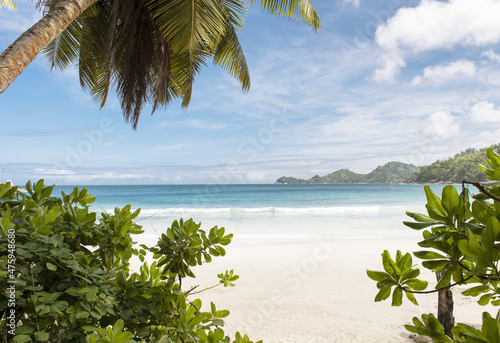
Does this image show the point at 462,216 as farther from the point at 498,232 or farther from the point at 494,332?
the point at 494,332

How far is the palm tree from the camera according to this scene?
478 cm

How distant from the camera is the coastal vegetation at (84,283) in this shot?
0.91 metres

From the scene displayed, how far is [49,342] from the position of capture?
1.00 metres

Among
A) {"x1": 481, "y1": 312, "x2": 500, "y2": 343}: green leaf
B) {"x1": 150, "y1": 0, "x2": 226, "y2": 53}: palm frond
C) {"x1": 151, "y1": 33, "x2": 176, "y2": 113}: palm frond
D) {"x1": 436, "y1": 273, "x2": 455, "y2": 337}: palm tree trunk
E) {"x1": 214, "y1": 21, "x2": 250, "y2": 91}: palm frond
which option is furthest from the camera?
{"x1": 214, "y1": 21, "x2": 250, "y2": 91}: palm frond

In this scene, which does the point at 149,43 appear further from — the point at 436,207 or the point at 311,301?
the point at 436,207

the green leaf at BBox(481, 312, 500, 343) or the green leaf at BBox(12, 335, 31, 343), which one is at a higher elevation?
the green leaf at BBox(481, 312, 500, 343)

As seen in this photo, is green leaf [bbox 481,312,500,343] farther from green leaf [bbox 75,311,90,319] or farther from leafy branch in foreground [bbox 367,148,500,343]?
green leaf [bbox 75,311,90,319]

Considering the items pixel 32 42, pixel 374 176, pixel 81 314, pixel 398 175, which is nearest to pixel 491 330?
pixel 81 314

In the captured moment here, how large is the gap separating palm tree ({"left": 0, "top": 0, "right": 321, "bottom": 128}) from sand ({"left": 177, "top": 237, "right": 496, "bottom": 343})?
13.0 feet

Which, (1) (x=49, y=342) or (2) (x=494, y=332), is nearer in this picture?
(2) (x=494, y=332)

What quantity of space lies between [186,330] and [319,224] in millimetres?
12726

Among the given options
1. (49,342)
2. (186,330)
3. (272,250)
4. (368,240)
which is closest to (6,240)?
(49,342)

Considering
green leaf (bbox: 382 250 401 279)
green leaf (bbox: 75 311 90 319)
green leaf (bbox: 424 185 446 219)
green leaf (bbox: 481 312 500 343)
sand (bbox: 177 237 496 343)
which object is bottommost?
sand (bbox: 177 237 496 343)

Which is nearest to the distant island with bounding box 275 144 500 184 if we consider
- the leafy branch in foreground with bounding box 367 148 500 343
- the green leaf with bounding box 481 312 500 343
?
the leafy branch in foreground with bounding box 367 148 500 343
